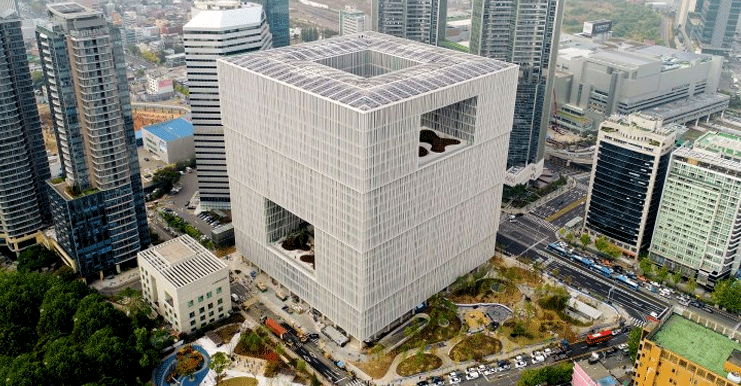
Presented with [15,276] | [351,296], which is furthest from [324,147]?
[15,276]

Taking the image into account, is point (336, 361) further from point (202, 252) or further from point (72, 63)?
point (72, 63)

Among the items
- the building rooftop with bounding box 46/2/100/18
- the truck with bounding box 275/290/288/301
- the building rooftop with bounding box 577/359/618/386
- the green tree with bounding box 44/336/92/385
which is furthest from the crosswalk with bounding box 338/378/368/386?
the building rooftop with bounding box 46/2/100/18

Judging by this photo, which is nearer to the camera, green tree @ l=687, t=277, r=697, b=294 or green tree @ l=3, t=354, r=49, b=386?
green tree @ l=3, t=354, r=49, b=386

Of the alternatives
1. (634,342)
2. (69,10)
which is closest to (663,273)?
(634,342)

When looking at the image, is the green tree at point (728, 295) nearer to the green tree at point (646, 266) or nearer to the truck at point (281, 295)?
the green tree at point (646, 266)

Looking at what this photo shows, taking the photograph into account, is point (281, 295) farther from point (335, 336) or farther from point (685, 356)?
point (685, 356)

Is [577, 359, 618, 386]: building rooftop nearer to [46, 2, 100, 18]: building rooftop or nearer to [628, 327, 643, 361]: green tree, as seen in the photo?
[628, 327, 643, 361]: green tree
